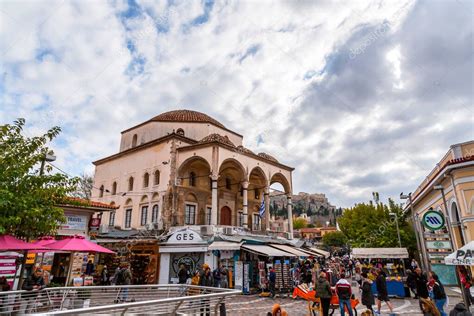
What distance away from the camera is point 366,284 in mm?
9281

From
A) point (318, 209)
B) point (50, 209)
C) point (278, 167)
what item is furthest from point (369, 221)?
point (318, 209)

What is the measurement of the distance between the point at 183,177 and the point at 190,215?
9.37ft

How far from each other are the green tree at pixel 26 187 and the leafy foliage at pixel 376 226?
2645 centimetres

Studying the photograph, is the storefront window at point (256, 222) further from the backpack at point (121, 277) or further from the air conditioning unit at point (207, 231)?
the backpack at point (121, 277)

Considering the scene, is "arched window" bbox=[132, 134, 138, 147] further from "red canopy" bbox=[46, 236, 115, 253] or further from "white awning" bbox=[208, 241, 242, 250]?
"red canopy" bbox=[46, 236, 115, 253]

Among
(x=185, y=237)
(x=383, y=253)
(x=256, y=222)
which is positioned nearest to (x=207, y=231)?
(x=185, y=237)

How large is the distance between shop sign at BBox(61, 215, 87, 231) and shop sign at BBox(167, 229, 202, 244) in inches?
203

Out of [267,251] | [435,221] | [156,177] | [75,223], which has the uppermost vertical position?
[156,177]

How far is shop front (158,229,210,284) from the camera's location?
55.8 ft

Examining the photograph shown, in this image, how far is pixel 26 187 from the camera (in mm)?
8617

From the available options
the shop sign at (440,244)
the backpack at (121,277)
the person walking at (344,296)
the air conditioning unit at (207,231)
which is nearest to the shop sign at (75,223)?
the backpack at (121,277)

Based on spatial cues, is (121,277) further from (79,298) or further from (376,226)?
(376,226)

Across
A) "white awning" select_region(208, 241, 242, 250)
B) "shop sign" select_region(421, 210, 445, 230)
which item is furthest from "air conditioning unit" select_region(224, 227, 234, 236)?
"shop sign" select_region(421, 210, 445, 230)

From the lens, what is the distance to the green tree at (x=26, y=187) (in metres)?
7.83
